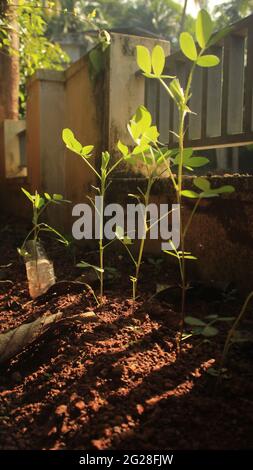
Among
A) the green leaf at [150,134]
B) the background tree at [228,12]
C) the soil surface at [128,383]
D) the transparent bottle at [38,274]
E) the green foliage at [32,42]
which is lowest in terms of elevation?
the soil surface at [128,383]

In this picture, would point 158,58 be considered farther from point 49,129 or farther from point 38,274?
point 49,129

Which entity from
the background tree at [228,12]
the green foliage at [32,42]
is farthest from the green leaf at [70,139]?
the background tree at [228,12]

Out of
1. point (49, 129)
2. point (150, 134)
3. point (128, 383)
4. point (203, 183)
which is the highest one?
point (49, 129)

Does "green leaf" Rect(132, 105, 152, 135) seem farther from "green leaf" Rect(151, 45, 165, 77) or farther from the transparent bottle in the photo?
the transparent bottle

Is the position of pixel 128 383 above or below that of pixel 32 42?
below

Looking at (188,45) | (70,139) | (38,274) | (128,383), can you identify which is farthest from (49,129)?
(128,383)

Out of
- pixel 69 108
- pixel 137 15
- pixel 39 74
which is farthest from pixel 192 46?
pixel 137 15

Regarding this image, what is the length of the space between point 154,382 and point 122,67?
2320mm

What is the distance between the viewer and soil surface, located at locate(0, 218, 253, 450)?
1.11 metres

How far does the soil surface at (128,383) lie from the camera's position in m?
1.11

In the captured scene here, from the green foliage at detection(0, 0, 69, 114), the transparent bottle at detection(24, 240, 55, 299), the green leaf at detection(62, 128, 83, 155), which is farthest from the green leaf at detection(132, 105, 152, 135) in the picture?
the green foliage at detection(0, 0, 69, 114)

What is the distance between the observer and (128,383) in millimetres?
1306

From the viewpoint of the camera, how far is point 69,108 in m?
3.92

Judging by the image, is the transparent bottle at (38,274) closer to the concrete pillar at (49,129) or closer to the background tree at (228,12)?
the concrete pillar at (49,129)
